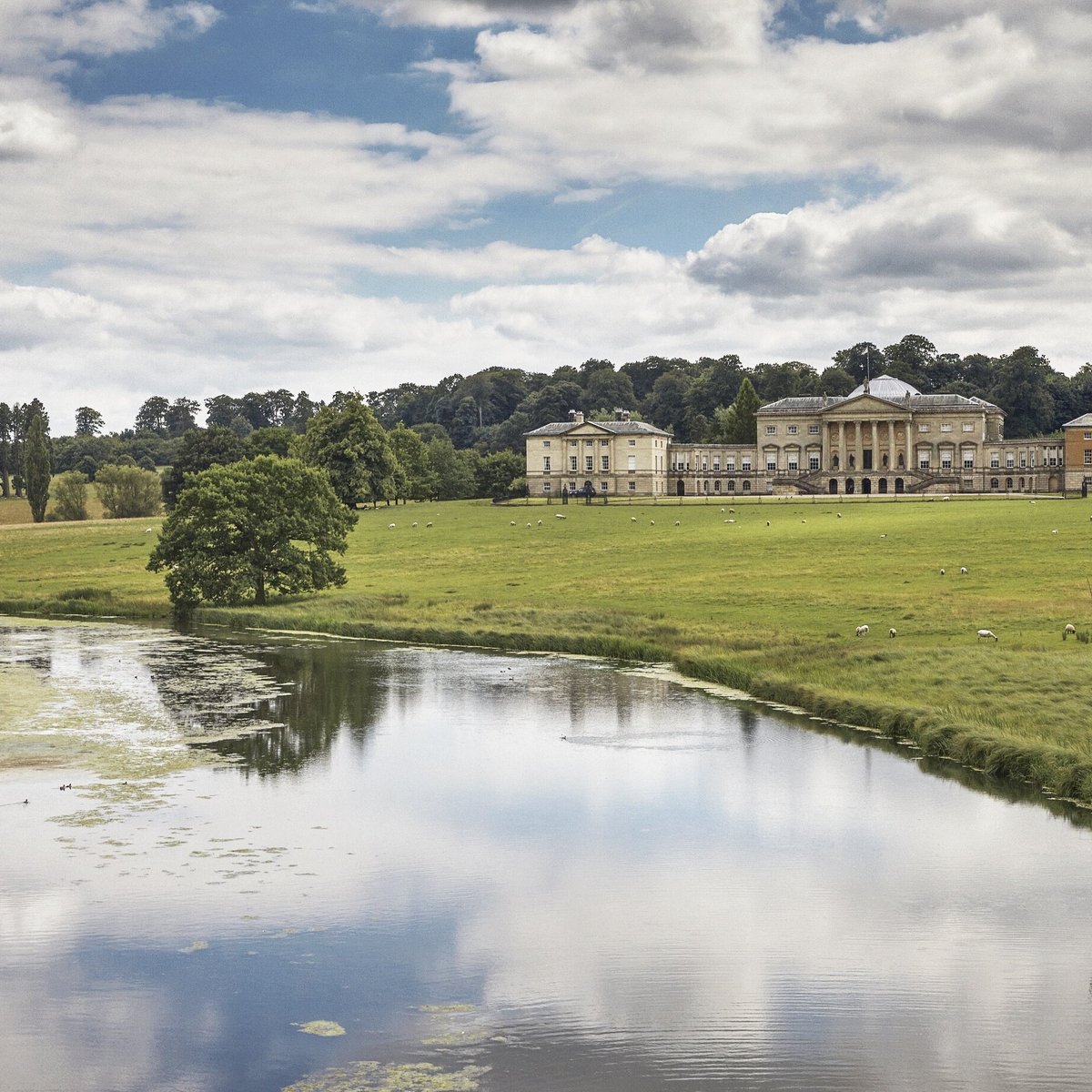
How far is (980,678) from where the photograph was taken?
31.0 meters

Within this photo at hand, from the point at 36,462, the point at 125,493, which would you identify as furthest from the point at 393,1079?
the point at 125,493

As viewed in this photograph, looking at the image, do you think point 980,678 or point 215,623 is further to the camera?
point 215,623

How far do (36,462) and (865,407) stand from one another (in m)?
83.8

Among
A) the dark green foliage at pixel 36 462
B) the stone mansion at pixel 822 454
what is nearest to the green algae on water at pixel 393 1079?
the dark green foliage at pixel 36 462

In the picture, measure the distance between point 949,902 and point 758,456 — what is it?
445 feet

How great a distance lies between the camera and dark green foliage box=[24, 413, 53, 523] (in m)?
118

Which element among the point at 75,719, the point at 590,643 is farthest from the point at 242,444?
the point at 75,719

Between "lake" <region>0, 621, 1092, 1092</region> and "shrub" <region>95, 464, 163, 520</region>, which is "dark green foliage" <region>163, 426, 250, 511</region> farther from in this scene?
"lake" <region>0, 621, 1092, 1092</region>

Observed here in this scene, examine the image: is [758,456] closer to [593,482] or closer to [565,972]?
[593,482]

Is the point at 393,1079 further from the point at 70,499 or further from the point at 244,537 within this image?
the point at 70,499

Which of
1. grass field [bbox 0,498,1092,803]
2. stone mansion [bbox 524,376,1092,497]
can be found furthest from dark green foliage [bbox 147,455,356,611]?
stone mansion [bbox 524,376,1092,497]

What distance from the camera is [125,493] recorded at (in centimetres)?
12500

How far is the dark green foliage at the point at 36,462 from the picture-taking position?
388ft

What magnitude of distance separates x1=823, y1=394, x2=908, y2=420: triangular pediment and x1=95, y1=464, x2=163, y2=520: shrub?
235ft
